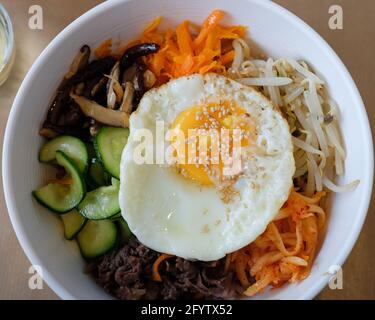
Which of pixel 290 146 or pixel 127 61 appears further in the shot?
pixel 127 61

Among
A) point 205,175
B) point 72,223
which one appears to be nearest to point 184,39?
point 205,175

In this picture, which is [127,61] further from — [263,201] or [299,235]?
[299,235]

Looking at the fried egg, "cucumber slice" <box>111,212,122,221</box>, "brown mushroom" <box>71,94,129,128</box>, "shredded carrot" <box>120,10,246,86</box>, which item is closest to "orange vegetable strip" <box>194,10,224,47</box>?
"shredded carrot" <box>120,10,246,86</box>

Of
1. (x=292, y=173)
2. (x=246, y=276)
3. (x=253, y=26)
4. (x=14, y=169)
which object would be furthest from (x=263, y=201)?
(x=14, y=169)

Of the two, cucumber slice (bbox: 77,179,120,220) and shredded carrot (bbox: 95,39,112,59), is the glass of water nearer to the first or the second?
shredded carrot (bbox: 95,39,112,59)

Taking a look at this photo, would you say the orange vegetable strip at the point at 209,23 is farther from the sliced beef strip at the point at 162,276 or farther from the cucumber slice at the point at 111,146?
the sliced beef strip at the point at 162,276

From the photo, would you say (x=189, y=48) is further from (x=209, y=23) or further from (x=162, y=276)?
(x=162, y=276)
